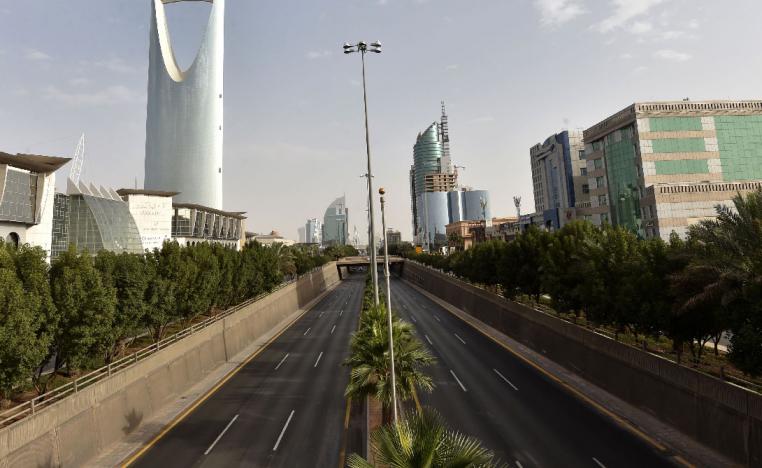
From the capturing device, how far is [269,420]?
21.2 metres

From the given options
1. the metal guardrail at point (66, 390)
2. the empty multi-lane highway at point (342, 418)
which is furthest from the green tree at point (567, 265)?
the metal guardrail at point (66, 390)

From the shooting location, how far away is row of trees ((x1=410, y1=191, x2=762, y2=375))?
49.5ft

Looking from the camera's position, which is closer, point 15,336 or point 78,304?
point 15,336

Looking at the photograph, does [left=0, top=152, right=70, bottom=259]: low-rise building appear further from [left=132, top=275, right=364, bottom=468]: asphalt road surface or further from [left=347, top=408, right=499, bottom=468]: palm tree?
[left=347, top=408, right=499, bottom=468]: palm tree

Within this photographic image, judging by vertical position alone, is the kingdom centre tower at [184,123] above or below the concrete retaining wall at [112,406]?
above

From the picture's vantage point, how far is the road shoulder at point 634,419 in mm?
15594

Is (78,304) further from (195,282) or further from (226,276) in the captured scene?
(226,276)

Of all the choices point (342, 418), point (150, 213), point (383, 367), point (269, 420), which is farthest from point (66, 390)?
point (150, 213)

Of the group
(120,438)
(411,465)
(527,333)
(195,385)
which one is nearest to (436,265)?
Answer: (527,333)

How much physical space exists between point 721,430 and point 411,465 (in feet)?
50.0

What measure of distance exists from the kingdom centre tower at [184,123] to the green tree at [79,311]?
14777 centimetres

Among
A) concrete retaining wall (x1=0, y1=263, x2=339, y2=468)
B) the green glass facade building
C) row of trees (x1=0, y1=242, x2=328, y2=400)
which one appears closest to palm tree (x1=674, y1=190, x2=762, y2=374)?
concrete retaining wall (x1=0, y1=263, x2=339, y2=468)

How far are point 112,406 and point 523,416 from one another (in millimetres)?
19253

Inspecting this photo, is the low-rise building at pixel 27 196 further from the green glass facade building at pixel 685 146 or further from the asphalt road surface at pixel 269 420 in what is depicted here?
the green glass facade building at pixel 685 146
